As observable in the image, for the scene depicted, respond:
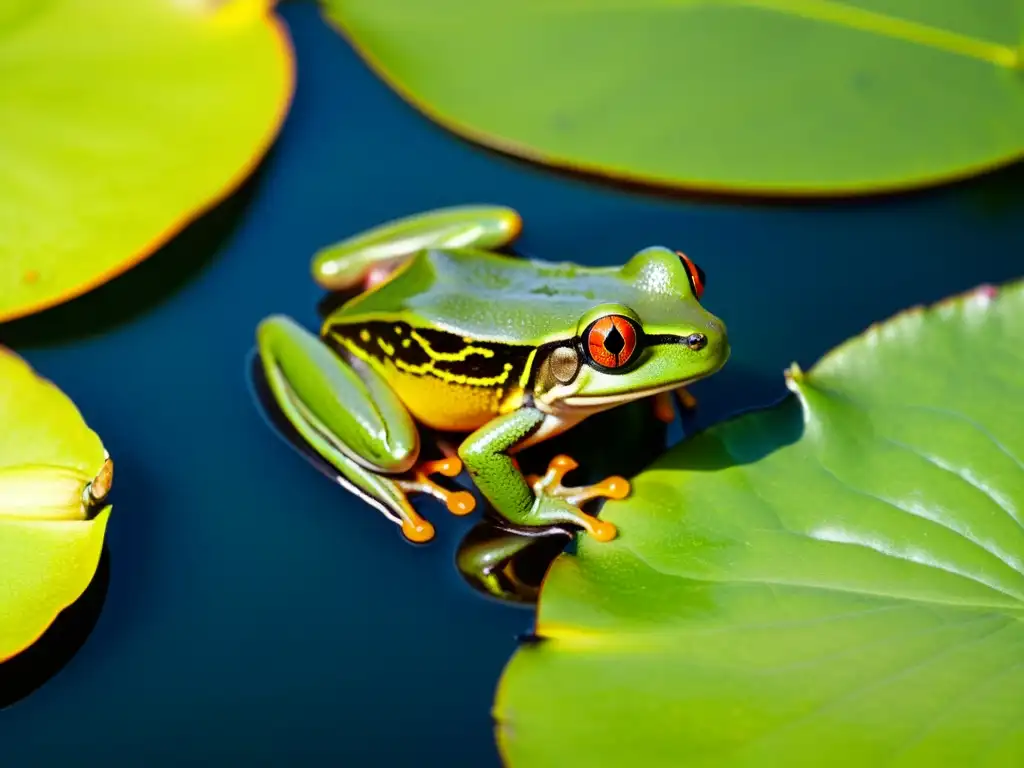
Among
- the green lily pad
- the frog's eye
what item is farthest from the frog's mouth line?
the green lily pad

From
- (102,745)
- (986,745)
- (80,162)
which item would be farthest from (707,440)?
(80,162)

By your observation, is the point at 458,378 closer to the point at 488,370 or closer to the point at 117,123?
the point at 488,370

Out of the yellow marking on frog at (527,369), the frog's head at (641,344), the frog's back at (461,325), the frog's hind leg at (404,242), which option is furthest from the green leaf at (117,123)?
the frog's head at (641,344)

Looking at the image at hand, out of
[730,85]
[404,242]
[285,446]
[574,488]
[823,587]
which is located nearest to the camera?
[823,587]

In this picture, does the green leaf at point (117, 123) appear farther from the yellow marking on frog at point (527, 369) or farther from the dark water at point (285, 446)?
the yellow marking on frog at point (527, 369)

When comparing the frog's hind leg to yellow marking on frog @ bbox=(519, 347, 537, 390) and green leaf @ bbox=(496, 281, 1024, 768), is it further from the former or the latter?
green leaf @ bbox=(496, 281, 1024, 768)

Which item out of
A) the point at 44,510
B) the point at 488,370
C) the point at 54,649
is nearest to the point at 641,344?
the point at 488,370
